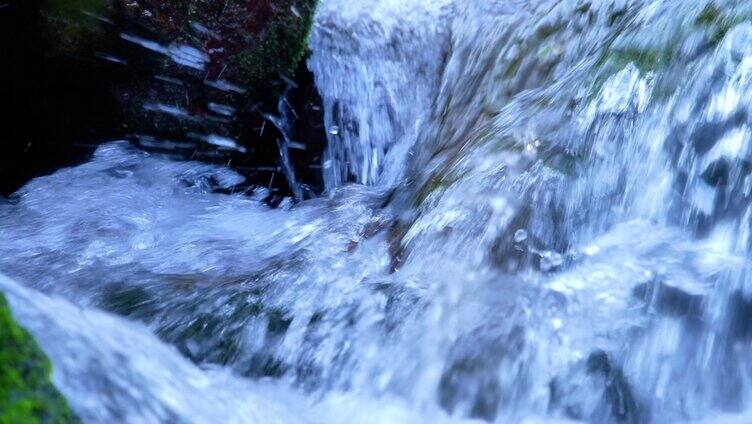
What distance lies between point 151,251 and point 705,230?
2.24 meters

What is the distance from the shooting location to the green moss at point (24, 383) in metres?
1.08

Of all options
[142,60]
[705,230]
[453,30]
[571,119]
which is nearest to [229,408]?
[705,230]

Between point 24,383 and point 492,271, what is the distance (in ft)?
5.53

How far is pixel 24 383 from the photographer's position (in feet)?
3.75

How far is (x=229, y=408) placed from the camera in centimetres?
169

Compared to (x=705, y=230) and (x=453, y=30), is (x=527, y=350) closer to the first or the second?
(x=705, y=230)

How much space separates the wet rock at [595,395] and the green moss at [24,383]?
4.42ft

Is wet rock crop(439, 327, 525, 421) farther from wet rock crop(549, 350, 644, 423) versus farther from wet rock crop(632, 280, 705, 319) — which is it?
wet rock crop(632, 280, 705, 319)

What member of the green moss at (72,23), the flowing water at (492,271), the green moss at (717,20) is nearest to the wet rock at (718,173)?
the flowing water at (492,271)

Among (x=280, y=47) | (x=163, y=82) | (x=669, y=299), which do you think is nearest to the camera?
(x=669, y=299)

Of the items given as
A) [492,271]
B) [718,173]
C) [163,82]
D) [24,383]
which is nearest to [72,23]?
[163,82]

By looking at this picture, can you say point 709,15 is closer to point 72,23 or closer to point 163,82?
point 163,82

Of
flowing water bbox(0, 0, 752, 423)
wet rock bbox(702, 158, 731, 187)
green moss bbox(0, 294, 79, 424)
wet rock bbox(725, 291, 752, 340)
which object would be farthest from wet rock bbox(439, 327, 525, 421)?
green moss bbox(0, 294, 79, 424)

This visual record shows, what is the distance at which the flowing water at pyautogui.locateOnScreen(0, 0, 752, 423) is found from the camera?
2.11 metres
